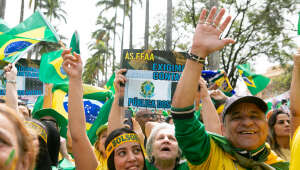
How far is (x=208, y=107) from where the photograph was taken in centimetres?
281

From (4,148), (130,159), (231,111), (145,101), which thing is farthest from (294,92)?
(145,101)

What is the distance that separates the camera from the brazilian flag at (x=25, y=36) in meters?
4.03

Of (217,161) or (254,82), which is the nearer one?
(217,161)

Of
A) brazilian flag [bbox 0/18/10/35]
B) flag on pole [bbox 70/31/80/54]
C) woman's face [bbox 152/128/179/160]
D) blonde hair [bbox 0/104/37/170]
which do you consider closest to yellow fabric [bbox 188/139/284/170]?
woman's face [bbox 152/128/179/160]

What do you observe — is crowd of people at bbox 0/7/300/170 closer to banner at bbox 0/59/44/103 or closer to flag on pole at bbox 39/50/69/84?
flag on pole at bbox 39/50/69/84

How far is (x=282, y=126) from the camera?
13.6ft

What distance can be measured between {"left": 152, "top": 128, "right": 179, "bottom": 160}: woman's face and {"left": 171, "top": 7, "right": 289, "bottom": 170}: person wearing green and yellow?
0.83 meters

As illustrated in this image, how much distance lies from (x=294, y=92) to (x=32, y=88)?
507 cm

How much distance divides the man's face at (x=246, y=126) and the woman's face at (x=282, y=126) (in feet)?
6.52

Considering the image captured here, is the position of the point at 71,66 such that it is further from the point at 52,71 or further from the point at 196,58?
the point at 52,71

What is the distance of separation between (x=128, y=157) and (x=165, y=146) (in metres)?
0.49

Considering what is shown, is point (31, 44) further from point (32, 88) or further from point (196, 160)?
point (196, 160)

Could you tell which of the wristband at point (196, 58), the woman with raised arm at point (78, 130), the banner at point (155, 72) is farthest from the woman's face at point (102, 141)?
the wristband at point (196, 58)

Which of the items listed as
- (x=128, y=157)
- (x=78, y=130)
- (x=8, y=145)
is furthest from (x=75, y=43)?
(x=8, y=145)
